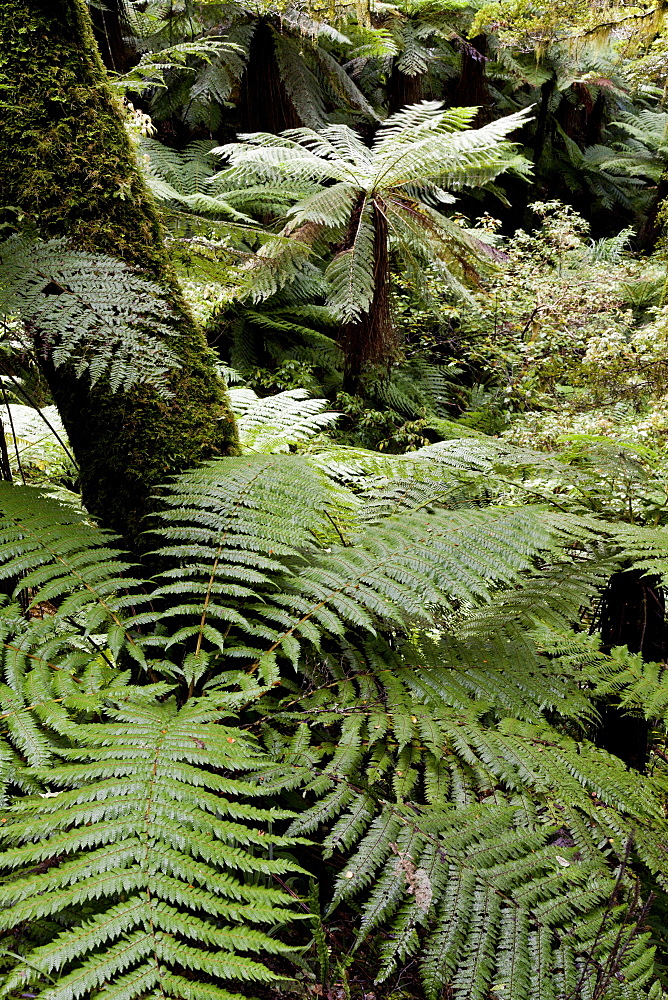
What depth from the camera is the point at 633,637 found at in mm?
1618

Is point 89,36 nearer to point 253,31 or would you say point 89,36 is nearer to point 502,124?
point 502,124

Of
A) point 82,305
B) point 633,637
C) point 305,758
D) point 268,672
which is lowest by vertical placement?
point 633,637

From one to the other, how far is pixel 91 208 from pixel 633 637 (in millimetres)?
1724

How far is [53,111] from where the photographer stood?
139 cm

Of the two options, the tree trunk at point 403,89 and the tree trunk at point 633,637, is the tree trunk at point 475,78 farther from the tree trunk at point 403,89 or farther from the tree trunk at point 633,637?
the tree trunk at point 633,637

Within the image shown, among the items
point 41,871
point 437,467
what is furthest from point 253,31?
point 41,871

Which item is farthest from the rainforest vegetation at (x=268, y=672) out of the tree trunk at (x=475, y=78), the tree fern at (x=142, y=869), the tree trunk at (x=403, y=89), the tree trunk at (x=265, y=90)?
the tree trunk at (x=475, y=78)

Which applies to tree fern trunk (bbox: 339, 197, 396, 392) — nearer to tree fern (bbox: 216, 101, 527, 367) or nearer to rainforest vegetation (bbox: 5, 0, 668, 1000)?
tree fern (bbox: 216, 101, 527, 367)

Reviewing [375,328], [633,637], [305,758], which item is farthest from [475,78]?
[305,758]

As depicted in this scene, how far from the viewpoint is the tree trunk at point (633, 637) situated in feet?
5.23

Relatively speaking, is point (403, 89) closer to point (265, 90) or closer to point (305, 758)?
point (265, 90)

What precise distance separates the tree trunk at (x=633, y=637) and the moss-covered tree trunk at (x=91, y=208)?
3.88 ft

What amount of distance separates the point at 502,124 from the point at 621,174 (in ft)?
30.7

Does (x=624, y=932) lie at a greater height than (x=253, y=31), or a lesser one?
lesser
